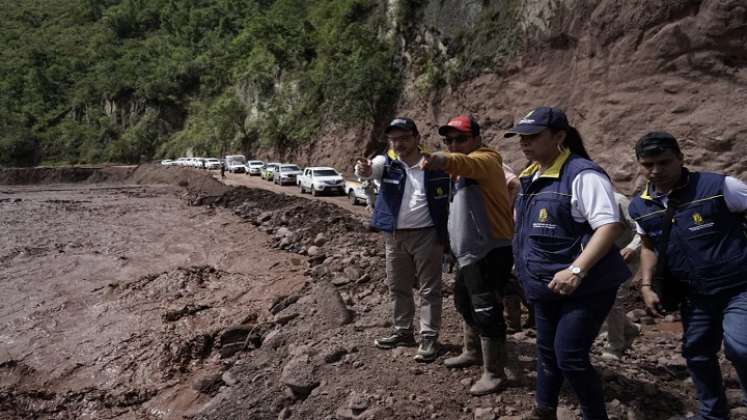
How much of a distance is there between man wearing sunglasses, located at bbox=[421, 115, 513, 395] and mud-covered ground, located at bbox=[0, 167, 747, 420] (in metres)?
0.33

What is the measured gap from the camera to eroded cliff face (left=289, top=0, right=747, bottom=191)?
9.21 metres

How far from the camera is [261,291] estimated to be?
8.49m

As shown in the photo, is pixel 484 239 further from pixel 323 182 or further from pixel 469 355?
pixel 323 182

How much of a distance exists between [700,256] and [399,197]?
204 centimetres

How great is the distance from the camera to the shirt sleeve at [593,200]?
237 cm

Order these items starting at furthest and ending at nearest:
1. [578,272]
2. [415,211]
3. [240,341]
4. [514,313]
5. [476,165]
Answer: [240,341]
[514,313]
[415,211]
[476,165]
[578,272]

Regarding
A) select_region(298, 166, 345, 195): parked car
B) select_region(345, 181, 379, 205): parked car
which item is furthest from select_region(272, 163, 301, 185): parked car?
select_region(345, 181, 379, 205): parked car

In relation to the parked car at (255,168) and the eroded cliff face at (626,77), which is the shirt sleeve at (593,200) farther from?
the parked car at (255,168)

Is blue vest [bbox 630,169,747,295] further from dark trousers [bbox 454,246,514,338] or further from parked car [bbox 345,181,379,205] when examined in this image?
parked car [bbox 345,181,379,205]

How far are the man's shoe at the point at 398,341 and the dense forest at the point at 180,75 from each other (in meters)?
22.2

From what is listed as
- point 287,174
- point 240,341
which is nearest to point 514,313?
point 240,341

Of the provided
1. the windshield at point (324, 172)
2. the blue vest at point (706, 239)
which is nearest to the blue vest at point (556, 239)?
the blue vest at point (706, 239)

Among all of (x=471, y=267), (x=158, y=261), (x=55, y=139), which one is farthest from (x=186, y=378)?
(x=55, y=139)

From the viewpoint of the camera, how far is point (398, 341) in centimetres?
418
